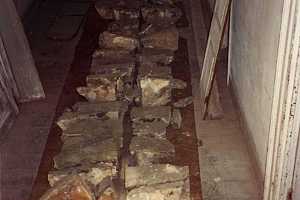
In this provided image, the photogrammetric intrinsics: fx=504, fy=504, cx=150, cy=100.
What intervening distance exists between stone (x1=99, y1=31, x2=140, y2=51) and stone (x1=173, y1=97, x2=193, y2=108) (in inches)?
41.6

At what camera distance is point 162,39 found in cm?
553

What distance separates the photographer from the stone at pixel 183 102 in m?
4.59

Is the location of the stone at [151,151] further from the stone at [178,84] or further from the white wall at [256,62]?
the stone at [178,84]

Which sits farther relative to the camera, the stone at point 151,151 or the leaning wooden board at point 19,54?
the leaning wooden board at point 19,54

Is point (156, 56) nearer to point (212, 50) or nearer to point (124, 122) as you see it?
point (212, 50)

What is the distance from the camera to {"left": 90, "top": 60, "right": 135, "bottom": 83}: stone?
15.6 feet

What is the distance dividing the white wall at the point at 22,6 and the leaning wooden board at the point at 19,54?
138 cm

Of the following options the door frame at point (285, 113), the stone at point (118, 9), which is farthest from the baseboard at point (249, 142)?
the stone at point (118, 9)

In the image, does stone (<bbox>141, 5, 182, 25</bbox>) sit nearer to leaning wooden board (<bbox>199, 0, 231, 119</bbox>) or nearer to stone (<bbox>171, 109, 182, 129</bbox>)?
leaning wooden board (<bbox>199, 0, 231, 119</bbox>)

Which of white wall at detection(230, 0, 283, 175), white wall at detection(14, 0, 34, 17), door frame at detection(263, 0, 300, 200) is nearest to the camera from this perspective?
door frame at detection(263, 0, 300, 200)

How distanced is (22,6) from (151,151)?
3.26 m

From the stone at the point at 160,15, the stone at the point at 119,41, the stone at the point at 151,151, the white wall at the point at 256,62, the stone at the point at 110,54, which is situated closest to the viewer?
the white wall at the point at 256,62

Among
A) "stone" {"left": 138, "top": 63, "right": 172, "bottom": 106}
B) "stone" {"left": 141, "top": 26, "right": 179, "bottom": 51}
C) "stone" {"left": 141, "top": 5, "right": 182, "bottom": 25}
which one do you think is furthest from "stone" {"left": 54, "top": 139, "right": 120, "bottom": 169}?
"stone" {"left": 141, "top": 5, "right": 182, "bottom": 25}

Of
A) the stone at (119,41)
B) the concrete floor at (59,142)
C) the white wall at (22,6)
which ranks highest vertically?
the white wall at (22,6)
